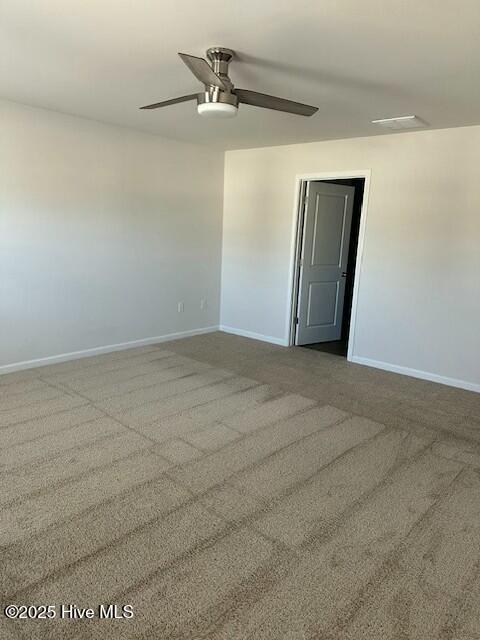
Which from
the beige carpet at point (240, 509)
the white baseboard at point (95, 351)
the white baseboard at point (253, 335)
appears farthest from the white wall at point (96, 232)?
the beige carpet at point (240, 509)

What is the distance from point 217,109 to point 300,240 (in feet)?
9.76

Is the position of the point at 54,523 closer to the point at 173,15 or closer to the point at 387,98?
the point at 173,15

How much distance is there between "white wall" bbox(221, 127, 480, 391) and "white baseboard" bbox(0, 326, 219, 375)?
137 cm

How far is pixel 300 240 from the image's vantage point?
527cm

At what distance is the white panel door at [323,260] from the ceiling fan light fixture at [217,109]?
2.83 m

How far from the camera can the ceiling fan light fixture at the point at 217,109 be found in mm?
2416

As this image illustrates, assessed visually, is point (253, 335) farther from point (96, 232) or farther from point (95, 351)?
point (96, 232)

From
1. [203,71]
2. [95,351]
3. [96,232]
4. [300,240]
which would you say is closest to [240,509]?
[203,71]

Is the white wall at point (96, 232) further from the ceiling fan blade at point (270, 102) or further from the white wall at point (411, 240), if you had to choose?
the ceiling fan blade at point (270, 102)

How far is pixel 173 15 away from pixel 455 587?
2.81 metres

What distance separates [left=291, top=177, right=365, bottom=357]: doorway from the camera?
527cm

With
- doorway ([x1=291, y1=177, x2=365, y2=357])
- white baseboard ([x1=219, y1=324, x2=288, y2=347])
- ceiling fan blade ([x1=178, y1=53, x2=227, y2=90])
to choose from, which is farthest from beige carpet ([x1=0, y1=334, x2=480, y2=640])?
ceiling fan blade ([x1=178, y1=53, x2=227, y2=90])

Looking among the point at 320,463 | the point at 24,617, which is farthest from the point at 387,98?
the point at 24,617

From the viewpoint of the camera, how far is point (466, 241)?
4.02m
